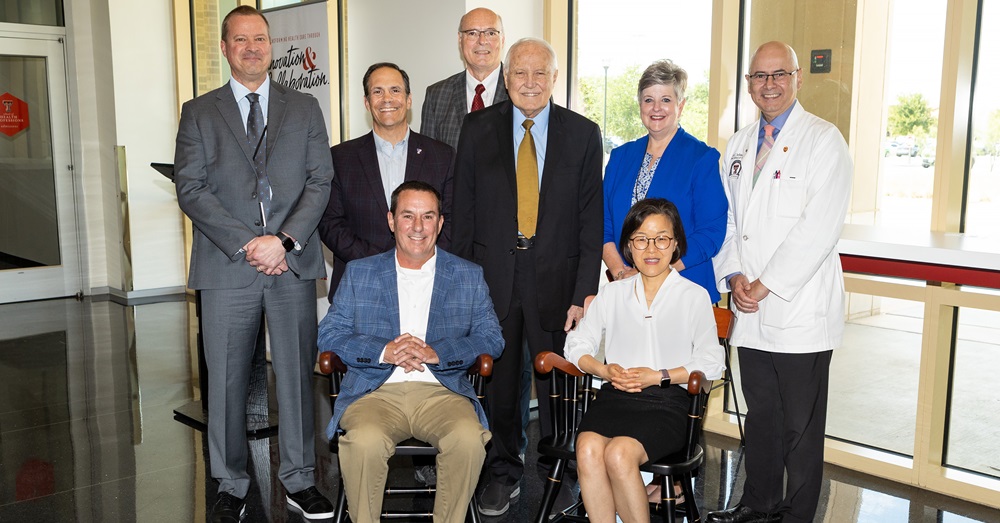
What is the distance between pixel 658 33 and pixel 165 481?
11.8ft

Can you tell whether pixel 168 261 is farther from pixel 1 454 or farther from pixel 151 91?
pixel 1 454

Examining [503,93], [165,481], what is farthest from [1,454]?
[503,93]

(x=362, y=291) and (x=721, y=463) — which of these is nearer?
(x=362, y=291)

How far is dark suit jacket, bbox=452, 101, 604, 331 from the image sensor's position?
11.1ft

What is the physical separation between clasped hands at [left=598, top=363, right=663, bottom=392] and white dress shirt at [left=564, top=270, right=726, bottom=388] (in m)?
0.10

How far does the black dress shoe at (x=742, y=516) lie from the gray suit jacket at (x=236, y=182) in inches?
76.0

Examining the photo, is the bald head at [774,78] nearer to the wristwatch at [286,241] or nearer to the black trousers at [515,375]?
the black trousers at [515,375]

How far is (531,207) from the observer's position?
3.40 metres

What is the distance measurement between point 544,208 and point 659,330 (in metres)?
0.70

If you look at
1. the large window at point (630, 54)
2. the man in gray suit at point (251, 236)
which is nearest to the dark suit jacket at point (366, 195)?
the man in gray suit at point (251, 236)

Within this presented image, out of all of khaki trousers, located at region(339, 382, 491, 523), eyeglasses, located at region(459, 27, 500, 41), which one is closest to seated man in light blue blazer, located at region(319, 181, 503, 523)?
khaki trousers, located at region(339, 382, 491, 523)

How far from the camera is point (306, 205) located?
346cm

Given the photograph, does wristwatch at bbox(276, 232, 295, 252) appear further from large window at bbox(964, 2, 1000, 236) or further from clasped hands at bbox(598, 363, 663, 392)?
large window at bbox(964, 2, 1000, 236)

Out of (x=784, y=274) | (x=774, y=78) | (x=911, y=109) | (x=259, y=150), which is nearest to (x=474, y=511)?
(x=784, y=274)
